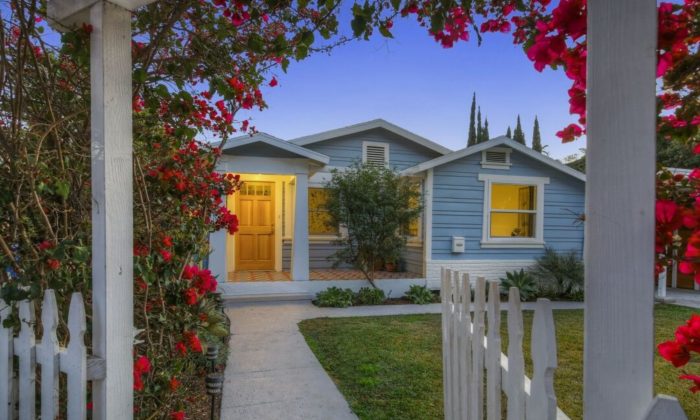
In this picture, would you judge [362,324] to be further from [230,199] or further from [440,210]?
[230,199]

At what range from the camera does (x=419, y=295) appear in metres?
8.02

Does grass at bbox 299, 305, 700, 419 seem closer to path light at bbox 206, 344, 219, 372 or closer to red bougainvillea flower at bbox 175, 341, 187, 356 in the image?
path light at bbox 206, 344, 219, 372

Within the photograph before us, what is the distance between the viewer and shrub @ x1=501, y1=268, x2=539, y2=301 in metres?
8.19

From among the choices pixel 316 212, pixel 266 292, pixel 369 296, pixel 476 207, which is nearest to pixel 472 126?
pixel 476 207

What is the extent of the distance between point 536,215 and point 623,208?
953cm

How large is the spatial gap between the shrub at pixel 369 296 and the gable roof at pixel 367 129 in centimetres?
384

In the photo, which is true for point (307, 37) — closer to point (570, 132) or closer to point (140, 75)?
point (140, 75)

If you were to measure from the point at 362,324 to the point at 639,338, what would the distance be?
5337 mm

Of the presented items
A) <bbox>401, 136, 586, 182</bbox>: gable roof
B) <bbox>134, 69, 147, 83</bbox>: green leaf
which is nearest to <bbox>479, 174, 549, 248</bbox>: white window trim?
<bbox>401, 136, 586, 182</bbox>: gable roof

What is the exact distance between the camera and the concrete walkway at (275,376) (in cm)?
298

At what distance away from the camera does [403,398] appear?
3.24 meters

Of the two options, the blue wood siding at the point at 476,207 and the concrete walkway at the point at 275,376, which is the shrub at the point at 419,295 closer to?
the blue wood siding at the point at 476,207

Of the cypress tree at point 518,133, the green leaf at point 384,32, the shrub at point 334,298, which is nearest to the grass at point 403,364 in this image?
the shrub at point 334,298

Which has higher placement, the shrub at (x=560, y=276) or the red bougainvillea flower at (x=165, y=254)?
the red bougainvillea flower at (x=165, y=254)
